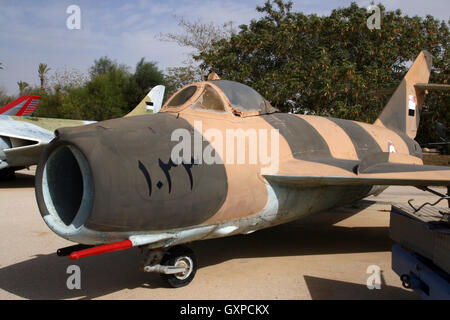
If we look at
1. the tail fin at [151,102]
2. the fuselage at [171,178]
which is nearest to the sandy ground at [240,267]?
the fuselage at [171,178]

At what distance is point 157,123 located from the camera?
14.0 ft

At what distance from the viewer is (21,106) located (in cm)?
1912

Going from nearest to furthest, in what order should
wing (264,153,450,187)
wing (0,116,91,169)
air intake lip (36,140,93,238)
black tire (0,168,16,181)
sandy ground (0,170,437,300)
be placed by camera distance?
air intake lip (36,140,93,238) < sandy ground (0,170,437,300) < wing (264,153,450,187) < wing (0,116,91,169) < black tire (0,168,16,181)

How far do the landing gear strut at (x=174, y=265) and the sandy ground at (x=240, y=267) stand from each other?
12 centimetres

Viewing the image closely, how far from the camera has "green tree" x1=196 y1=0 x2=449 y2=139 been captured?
1814 cm

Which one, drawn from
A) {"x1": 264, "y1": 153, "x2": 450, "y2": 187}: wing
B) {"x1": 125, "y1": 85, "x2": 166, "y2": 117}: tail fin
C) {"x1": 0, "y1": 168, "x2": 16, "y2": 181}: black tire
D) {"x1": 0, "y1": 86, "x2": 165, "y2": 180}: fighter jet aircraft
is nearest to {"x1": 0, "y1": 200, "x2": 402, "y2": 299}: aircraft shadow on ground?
{"x1": 264, "y1": 153, "x2": 450, "y2": 187}: wing

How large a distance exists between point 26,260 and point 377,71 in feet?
56.7

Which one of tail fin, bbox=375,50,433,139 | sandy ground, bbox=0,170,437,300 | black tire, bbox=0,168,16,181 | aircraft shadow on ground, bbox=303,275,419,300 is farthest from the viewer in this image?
black tire, bbox=0,168,16,181

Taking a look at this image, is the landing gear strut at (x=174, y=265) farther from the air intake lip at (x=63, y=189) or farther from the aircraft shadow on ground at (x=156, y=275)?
the air intake lip at (x=63, y=189)

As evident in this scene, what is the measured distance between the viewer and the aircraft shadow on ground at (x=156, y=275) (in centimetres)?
462

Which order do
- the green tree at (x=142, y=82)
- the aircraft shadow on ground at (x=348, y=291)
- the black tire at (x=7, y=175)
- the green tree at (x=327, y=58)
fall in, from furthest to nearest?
the green tree at (x=142, y=82)
the green tree at (x=327, y=58)
the black tire at (x=7, y=175)
the aircraft shadow on ground at (x=348, y=291)

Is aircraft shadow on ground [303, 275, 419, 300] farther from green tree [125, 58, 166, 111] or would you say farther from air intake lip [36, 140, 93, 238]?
green tree [125, 58, 166, 111]

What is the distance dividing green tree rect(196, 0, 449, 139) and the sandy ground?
10827 mm
